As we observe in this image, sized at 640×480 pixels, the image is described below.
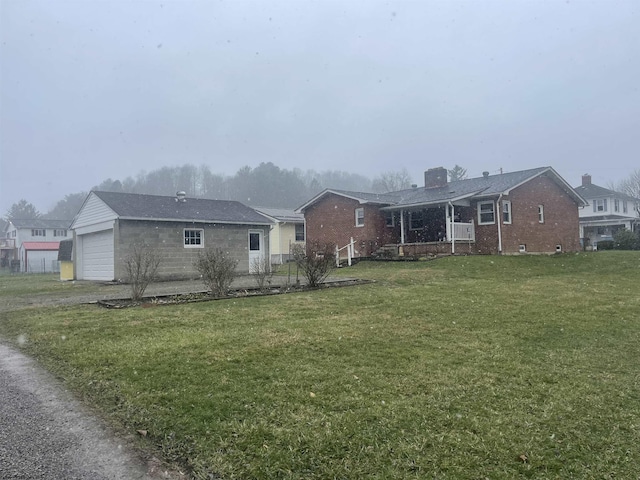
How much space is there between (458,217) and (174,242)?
14.2 meters

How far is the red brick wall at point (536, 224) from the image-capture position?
22406mm

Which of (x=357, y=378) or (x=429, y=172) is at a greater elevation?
(x=429, y=172)

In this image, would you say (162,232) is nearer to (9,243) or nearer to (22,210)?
(9,243)

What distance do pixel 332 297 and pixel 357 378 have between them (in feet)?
18.9

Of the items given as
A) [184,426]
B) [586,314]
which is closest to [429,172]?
[586,314]

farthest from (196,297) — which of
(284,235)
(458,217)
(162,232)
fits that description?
(284,235)

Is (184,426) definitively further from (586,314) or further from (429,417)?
(586,314)

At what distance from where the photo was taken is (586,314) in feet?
26.1

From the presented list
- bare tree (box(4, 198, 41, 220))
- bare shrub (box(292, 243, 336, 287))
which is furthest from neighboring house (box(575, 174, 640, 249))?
bare tree (box(4, 198, 41, 220))

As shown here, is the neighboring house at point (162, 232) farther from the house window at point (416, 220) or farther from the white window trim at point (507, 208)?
the white window trim at point (507, 208)

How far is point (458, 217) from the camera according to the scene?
23.8 metres

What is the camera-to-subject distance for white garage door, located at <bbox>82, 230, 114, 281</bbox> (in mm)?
19141

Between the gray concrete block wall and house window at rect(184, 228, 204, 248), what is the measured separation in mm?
139

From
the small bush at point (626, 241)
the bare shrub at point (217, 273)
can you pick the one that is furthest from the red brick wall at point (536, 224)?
the bare shrub at point (217, 273)
